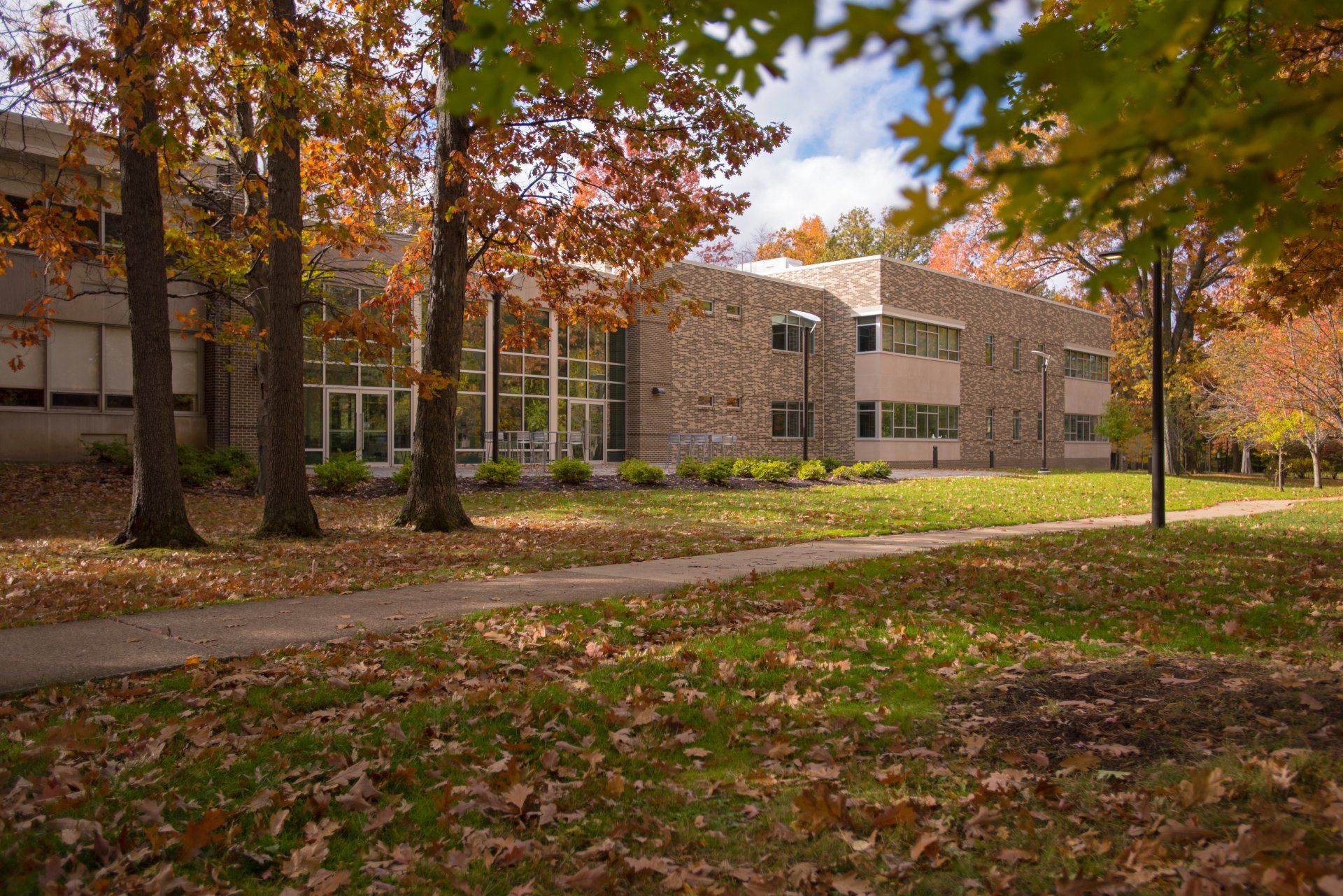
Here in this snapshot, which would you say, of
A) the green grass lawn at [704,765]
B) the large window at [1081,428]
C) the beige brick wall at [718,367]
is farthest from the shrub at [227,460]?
the large window at [1081,428]

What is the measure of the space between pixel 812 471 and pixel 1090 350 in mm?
36808

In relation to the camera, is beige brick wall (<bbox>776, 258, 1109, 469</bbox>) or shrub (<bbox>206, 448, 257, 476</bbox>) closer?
shrub (<bbox>206, 448, 257, 476</bbox>)

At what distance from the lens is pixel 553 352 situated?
31.8m

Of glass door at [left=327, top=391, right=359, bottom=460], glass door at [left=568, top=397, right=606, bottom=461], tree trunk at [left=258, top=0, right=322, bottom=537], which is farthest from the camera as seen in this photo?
glass door at [left=568, top=397, right=606, bottom=461]

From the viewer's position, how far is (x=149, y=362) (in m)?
11.2

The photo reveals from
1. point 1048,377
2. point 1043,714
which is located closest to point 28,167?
point 1043,714

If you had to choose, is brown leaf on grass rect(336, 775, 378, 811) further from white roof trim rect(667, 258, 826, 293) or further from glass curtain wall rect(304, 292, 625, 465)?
white roof trim rect(667, 258, 826, 293)

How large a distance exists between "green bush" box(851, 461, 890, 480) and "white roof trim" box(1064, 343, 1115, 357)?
97.9ft

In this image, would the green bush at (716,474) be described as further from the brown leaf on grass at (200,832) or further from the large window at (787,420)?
the brown leaf on grass at (200,832)

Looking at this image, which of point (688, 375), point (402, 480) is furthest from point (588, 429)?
point (402, 480)

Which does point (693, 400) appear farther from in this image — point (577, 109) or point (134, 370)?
point (134, 370)

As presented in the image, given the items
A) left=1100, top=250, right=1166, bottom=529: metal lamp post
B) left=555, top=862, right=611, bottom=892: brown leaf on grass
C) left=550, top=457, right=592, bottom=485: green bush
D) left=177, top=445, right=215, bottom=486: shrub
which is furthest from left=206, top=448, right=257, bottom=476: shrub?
left=555, top=862, right=611, bottom=892: brown leaf on grass

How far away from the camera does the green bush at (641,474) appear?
22031 mm

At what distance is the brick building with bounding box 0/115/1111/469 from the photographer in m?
21.3
